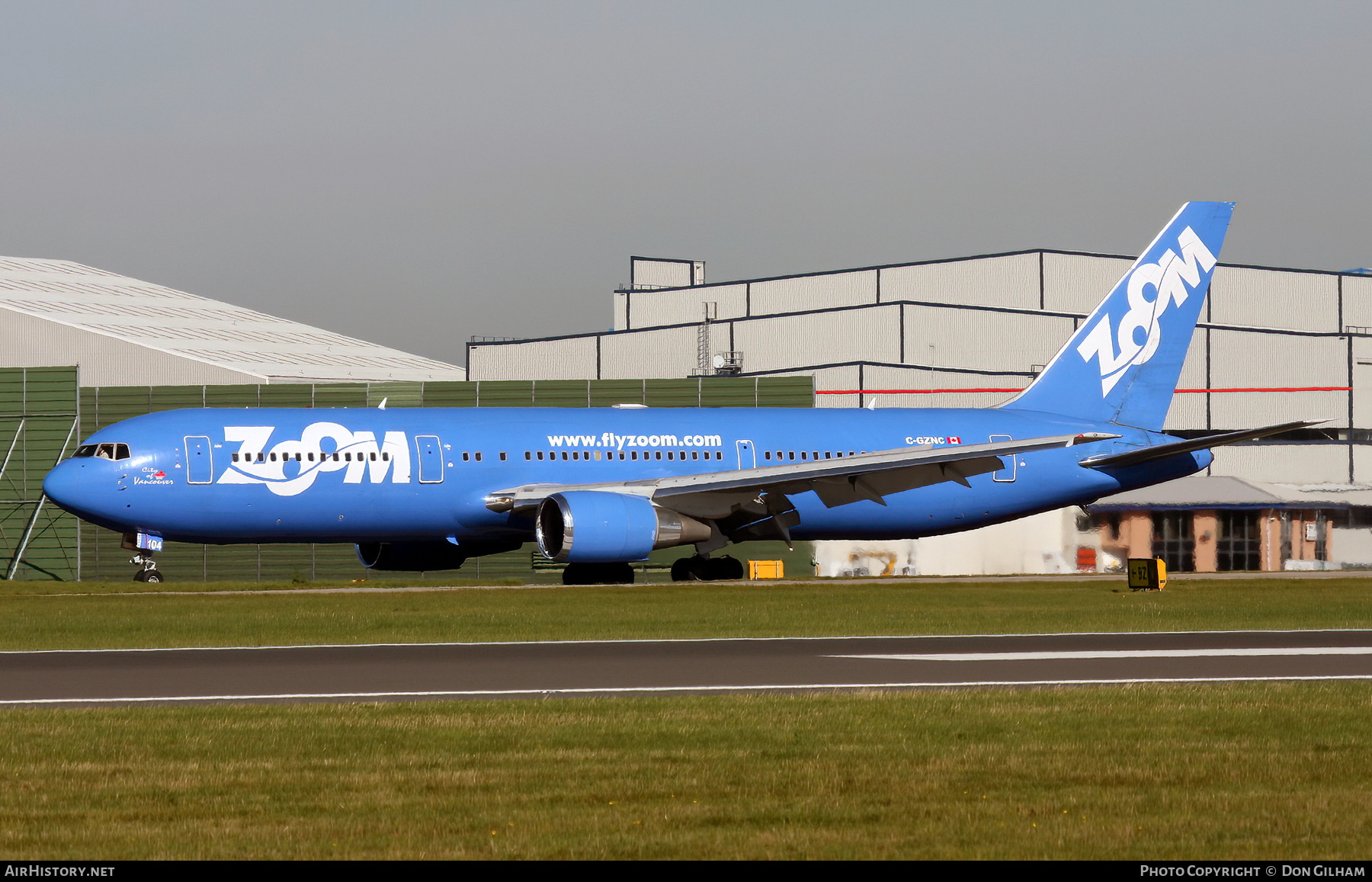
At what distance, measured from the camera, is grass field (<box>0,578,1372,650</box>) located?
2617cm

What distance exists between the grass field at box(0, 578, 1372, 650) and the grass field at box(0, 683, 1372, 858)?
29.9 ft

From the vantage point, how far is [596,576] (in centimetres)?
4316

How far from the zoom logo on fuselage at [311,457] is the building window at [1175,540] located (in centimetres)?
3062

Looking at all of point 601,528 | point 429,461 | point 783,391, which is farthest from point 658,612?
point 783,391

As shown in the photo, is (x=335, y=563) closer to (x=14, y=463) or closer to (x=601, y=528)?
(x=14, y=463)

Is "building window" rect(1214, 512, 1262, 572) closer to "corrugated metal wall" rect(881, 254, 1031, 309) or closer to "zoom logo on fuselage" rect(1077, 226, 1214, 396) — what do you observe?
"zoom logo on fuselage" rect(1077, 226, 1214, 396)

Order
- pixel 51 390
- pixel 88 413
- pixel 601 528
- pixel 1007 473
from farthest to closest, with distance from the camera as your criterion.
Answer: pixel 51 390
pixel 88 413
pixel 1007 473
pixel 601 528

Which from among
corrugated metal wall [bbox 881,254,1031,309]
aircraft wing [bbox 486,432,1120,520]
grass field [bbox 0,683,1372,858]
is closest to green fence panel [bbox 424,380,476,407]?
aircraft wing [bbox 486,432,1120,520]

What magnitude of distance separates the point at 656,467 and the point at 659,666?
828 inches

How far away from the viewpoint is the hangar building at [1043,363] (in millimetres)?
57875

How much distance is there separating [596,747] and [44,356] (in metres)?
62.3

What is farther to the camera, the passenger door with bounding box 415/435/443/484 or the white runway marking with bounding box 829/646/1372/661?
the passenger door with bounding box 415/435/443/484

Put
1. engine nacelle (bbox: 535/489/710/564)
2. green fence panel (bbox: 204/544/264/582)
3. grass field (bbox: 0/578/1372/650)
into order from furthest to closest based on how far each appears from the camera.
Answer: green fence panel (bbox: 204/544/264/582) < engine nacelle (bbox: 535/489/710/564) < grass field (bbox: 0/578/1372/650)

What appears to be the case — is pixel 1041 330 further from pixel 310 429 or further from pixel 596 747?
pixel 596 747
